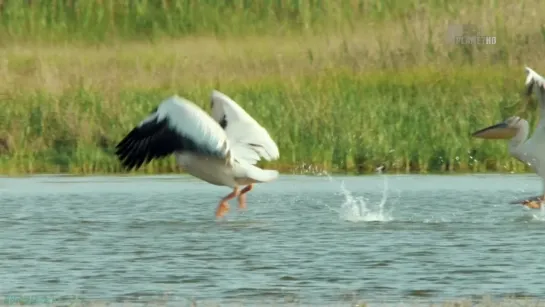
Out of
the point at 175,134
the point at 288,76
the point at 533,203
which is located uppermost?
the point at 288,76

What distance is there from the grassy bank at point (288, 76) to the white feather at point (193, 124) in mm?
2304

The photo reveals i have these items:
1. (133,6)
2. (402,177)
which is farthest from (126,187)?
(133,6)

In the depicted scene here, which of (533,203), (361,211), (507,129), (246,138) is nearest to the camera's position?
(533,203)

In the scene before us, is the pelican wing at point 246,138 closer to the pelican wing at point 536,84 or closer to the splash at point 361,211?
the splash at point 361,211

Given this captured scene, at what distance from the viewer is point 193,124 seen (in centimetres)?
948

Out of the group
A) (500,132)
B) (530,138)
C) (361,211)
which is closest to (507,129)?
(500,132)

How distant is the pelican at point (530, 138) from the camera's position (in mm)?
9672

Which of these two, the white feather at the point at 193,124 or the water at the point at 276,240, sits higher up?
the white feather at the point at 193,124

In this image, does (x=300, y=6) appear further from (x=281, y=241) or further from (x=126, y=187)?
(x=281, y=241)

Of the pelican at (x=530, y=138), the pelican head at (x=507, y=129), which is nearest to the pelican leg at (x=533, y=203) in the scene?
the pelican at (x=530, y=138)

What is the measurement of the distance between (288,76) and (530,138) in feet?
20.5

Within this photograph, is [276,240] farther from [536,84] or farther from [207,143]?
[536,84]

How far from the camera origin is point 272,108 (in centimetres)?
1361

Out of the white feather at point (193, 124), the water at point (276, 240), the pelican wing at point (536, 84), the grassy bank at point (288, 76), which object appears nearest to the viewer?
the water at point (276, 240)
